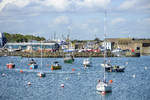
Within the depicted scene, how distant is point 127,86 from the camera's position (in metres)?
65.1

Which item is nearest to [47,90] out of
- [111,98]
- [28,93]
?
[28,93]

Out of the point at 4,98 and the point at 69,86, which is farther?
the point at 69,86

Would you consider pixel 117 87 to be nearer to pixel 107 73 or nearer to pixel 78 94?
pixel 78 94

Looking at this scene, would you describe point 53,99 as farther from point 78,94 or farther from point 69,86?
point 69,86

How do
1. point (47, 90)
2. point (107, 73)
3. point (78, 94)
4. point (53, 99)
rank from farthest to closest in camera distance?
point (107, 73)
point (47, 90)
point (78, 94)
point (53, 99)

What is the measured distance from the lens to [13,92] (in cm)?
5788

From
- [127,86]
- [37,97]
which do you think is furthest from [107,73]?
[37,97]

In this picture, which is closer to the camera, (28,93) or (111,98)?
(111,98)

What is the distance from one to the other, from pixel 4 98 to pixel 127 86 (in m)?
23.5

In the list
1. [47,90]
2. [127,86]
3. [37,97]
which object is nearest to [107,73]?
[127,86]

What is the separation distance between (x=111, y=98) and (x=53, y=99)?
27.4 ft

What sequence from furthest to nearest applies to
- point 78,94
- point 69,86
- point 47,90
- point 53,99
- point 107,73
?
1. point 107,73
2. point 69,86
3. point 47,90
4. point 78,94
5. point 53,99

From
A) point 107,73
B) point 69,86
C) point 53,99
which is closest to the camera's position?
point 53,99

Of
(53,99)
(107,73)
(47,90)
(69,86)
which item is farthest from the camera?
(107,73)
